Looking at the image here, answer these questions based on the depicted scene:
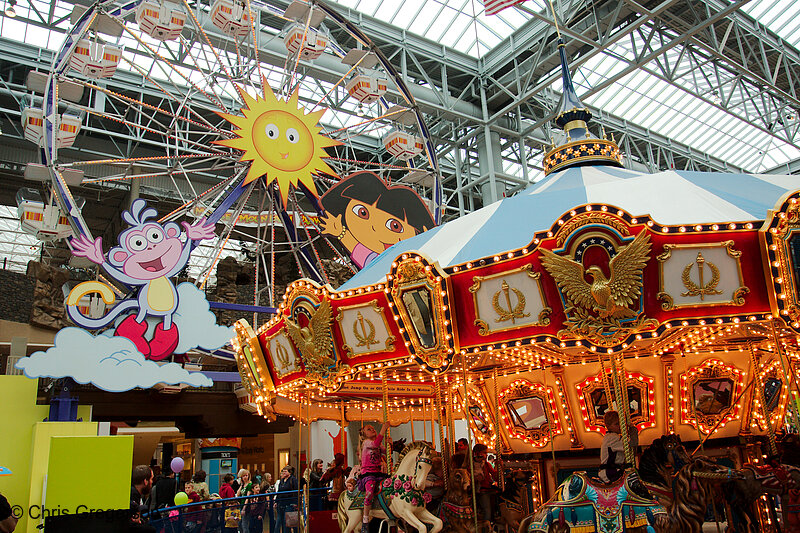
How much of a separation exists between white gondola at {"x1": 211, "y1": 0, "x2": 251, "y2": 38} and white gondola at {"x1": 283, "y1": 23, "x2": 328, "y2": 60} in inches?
31.2

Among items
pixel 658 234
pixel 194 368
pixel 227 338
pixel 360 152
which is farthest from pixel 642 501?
pixel 360 152

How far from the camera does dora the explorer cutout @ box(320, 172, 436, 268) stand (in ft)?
40.0

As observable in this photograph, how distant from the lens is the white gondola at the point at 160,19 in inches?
417

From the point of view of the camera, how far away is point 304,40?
11992 millimetres

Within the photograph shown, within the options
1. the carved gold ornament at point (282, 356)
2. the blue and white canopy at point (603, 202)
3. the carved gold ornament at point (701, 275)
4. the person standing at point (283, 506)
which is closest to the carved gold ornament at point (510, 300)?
the blue and white canopy at point (603, 202)

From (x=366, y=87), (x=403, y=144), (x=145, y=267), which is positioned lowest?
(x=145, y=267)

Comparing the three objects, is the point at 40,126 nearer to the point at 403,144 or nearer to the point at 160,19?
the point at 160,19

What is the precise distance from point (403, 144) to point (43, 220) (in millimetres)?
6929

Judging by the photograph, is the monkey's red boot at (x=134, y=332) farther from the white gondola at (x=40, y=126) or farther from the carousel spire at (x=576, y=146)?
the carousel spire at (x=576, y=146)

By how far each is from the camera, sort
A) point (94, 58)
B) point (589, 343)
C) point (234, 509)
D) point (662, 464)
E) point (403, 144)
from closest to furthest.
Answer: point (589, 343)
point (662, 464)
point (234, 509)
point (94, 58)
point (403, 144)

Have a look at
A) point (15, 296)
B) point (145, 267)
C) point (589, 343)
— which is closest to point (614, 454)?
point (589, 343)

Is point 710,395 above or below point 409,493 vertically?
above

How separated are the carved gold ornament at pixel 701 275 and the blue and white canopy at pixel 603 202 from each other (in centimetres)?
23

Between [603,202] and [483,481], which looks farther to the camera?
[483,481]
